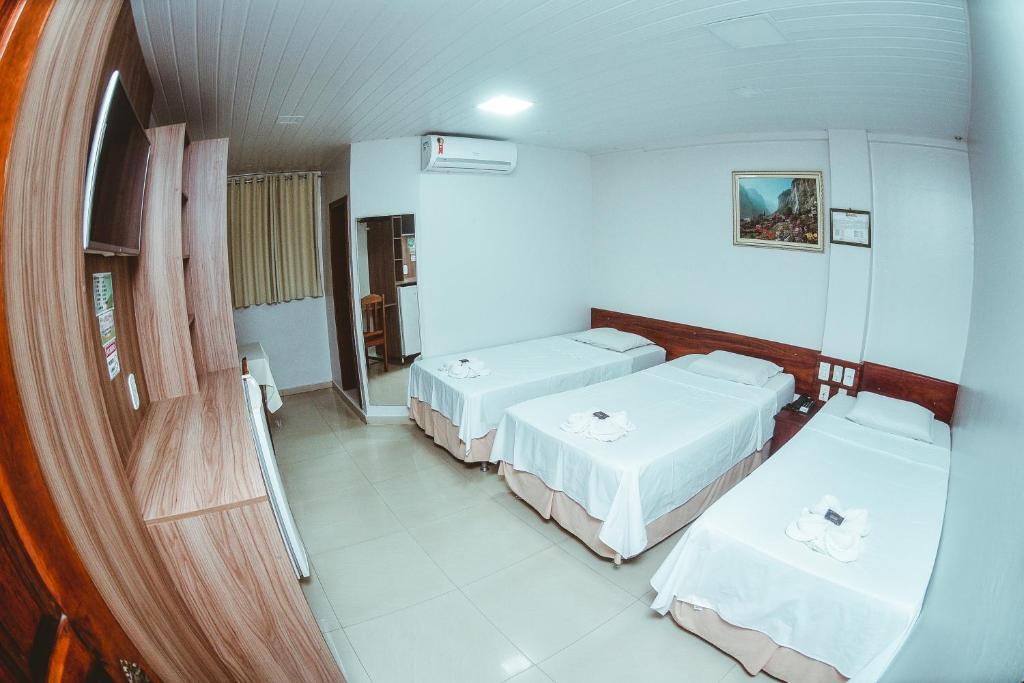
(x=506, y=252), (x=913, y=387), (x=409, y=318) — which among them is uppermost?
(x=506, y=252)

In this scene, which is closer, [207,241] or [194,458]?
[194,458]

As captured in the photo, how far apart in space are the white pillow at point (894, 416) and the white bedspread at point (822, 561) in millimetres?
177

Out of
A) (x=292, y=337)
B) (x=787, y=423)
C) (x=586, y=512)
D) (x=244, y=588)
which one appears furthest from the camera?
(x=292, y=337)

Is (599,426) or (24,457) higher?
(24,457)

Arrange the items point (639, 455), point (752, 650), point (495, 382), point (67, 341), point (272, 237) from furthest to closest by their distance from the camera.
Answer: point (272, 237)
point (495, 382)
point (639, 455)
point (752, 650)
point (67, 341)

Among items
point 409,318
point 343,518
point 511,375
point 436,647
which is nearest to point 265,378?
point 409,318

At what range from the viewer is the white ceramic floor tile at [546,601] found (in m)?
2.12

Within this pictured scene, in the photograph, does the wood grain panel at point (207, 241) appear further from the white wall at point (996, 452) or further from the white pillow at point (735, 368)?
the white pillow at point (735, 368)

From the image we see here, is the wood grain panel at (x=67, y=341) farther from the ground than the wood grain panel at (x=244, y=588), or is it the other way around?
the wood grain panel at (x=67, y=341)

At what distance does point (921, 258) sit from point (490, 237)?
3371 millimetres

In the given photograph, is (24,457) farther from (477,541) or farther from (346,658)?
(477,541)

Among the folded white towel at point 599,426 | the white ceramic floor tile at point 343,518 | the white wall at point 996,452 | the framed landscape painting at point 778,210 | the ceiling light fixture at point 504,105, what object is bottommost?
the white ceramic floor tile at point 343,518

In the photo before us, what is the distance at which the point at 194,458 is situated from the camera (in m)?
1.51

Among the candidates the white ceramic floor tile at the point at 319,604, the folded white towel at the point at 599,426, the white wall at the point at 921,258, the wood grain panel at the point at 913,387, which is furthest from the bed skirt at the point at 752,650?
the white wall at the point at 921,258
